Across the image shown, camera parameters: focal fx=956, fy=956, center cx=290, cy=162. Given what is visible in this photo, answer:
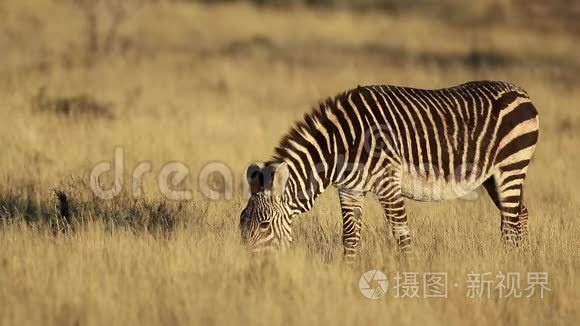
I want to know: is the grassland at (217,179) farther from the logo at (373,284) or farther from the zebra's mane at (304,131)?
the zebra's mane at (304,131)

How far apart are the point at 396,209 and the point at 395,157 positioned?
474mm

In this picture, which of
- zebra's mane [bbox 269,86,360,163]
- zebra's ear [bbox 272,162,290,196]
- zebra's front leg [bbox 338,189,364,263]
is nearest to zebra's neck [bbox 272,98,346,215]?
zebra's mane [bbox 269,86,360,163]

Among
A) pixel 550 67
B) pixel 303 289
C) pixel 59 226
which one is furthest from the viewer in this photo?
pixel 550 67

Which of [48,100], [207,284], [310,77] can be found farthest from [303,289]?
[310,77]

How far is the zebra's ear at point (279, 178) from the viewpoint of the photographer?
782cm

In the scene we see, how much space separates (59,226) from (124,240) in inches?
38.9

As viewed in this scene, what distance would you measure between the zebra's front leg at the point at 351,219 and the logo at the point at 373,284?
0.76 metres

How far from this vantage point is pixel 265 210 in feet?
25.7

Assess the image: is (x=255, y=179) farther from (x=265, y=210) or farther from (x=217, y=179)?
(x=217, y=179)

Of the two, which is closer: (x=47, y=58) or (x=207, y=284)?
(x=207, y=284)

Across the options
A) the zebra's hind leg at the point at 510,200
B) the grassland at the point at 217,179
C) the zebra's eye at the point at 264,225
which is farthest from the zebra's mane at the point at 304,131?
the zebra's hind leg at the point at 510,200

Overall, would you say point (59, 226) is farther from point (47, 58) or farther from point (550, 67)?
point (550, 67)

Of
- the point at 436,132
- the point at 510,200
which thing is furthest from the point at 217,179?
the point at 510,200

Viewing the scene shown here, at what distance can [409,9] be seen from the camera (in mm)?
35844
